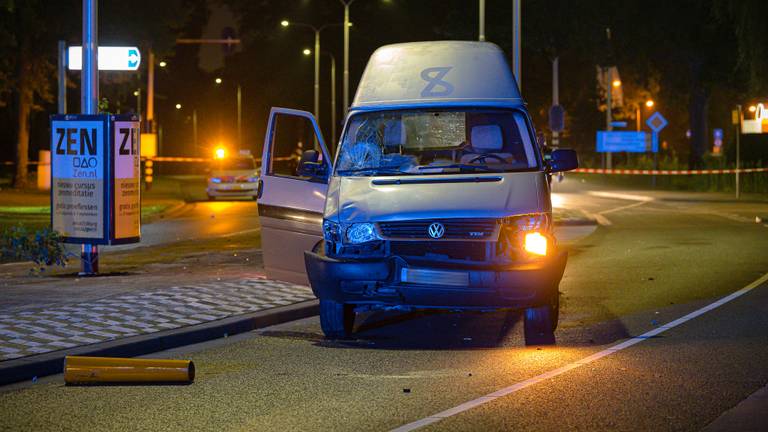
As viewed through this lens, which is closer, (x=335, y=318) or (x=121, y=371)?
(x=121, y=371)

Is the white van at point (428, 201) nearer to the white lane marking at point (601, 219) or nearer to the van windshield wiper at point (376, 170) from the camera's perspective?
the van windshield wiper at point (376, 170)

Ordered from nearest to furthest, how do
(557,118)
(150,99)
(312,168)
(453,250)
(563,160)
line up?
(453,250), (563,160), (312,168), (557,118), (150,99)

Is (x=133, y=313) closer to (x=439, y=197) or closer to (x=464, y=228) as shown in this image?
(x=439, y=197)

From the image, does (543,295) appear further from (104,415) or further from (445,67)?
(104,415)

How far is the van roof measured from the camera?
11797 mm

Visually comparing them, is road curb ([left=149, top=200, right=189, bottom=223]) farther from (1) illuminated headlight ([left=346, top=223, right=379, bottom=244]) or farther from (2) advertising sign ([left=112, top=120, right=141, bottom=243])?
(1) illuminated headlight ([left=346, top=223, right=379, bottom=244])

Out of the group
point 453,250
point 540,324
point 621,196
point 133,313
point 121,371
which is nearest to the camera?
point 121,371

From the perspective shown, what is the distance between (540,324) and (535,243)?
819mm

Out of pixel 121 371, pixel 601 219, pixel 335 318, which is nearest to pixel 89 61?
pixel 335 318

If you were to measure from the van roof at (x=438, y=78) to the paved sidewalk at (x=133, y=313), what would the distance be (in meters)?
2.43

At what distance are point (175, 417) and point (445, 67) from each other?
5.21 metres

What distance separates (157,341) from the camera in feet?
34.9

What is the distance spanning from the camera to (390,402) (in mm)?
8344

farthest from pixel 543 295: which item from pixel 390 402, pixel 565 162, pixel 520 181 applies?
pixel 390 402
